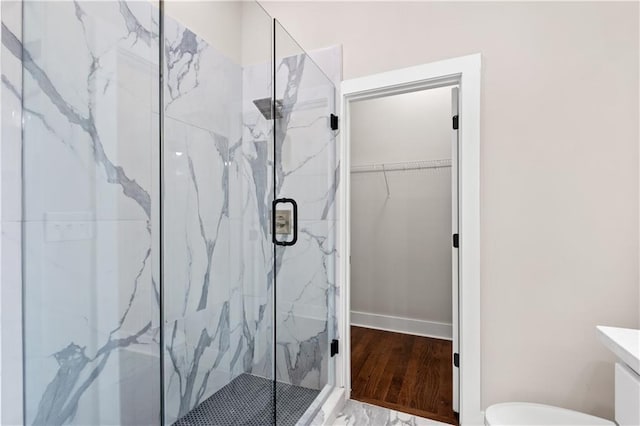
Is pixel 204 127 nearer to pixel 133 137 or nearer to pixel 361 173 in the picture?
pixel 133 137

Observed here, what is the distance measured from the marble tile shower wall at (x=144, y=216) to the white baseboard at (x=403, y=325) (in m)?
1.41

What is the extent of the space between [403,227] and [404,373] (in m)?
1.34

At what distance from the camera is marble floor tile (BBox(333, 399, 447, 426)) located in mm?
1786

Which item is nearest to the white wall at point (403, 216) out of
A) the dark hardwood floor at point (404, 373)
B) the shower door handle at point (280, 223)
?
the dark hardwood floor at point (404, 373)

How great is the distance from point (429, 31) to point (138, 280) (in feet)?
6.75

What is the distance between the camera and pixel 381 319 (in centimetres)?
326

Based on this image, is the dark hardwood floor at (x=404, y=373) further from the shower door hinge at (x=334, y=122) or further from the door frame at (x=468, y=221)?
the shower door hinge at (x=334, y=122)

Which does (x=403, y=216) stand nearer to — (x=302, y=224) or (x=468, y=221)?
(x=468, y=221)

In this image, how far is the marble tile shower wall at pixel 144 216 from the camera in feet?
3.80

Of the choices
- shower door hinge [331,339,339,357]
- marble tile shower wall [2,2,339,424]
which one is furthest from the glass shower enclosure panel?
shower door hinge [331,339,339,357]

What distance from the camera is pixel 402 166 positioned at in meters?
3.15

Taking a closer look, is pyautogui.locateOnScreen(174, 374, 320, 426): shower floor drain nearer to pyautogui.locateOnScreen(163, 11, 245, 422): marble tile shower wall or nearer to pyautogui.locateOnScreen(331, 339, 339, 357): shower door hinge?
pyautogui.locateOnScreen(163, 11, 245, 422): marble tile shower wall

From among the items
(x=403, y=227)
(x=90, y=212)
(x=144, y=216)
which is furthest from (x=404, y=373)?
(x=90, y=212)

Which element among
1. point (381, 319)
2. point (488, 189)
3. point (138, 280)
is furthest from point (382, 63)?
point (381, 319)
